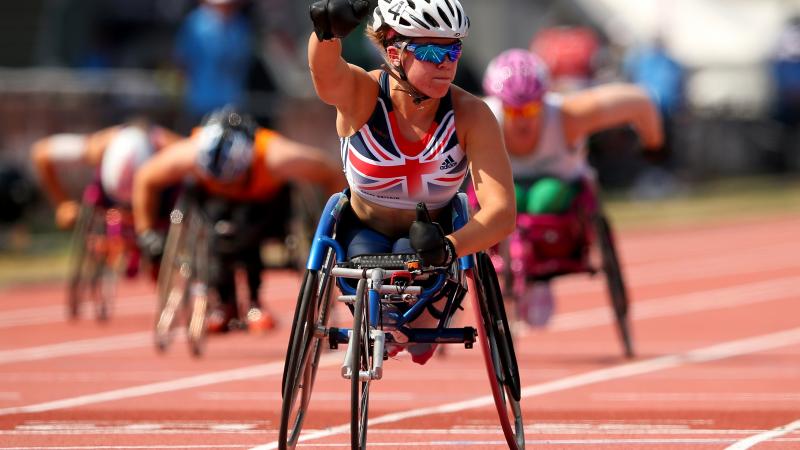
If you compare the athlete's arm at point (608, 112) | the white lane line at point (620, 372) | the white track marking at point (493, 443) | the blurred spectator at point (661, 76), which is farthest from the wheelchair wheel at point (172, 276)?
the blurred spectator at point (661, 76)

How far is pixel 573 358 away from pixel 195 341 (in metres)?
2.64

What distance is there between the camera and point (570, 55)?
26.9 metres

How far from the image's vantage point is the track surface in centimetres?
995

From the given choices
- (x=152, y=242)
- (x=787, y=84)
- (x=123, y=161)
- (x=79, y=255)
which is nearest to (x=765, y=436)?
(x=152, y=242)

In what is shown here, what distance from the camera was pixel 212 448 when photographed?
9391 mm

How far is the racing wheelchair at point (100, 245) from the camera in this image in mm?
16953

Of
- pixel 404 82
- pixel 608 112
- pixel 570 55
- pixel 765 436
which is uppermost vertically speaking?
pixel 404 82

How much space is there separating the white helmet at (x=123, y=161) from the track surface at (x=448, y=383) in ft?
3.80

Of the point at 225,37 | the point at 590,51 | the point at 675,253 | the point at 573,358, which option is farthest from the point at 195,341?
the point at 590,51

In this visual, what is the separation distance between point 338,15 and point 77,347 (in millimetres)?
8041

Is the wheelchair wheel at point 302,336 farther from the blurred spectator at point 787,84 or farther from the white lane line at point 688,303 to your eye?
the blurred spectator at point 787,84

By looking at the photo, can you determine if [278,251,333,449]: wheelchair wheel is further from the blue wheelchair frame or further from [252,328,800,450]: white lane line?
[252,328,800,450]: white lane line

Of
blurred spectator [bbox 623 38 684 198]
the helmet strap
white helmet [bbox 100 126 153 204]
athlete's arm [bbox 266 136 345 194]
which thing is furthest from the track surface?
blurred spectator [bbox 623 38 684 198]

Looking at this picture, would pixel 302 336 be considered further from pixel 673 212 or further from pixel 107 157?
pixel 673 212
